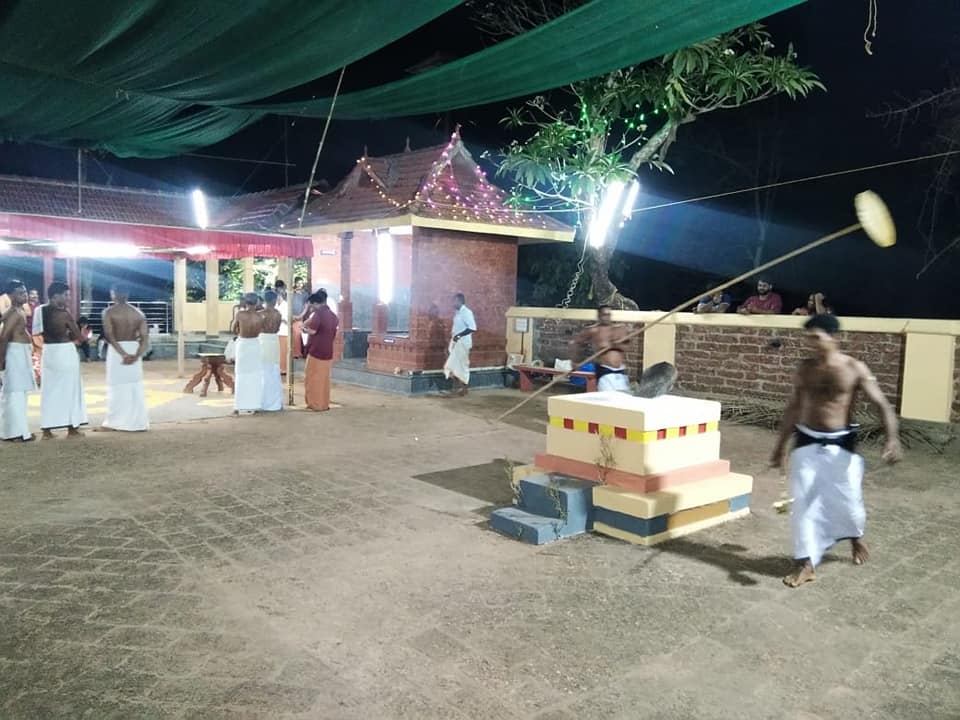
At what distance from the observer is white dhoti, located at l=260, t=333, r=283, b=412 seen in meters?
10.6

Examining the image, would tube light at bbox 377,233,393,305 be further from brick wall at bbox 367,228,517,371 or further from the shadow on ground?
the shadow on ground

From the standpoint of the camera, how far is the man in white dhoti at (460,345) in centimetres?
1223

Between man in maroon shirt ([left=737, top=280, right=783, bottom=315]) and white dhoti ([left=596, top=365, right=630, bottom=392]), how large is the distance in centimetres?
465

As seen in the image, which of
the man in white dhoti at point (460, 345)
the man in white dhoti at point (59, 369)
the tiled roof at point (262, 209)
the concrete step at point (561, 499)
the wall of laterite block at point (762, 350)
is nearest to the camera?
the concrete step at point (561, 499)

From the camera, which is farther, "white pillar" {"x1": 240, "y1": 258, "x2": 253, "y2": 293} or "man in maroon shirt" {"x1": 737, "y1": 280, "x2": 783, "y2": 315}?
"white pillar" {"x1": 240, "y1": 258, "x2": 253, "y2": 293}

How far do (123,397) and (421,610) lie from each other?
6.33 m

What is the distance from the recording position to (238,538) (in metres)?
5.21

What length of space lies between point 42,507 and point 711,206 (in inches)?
735

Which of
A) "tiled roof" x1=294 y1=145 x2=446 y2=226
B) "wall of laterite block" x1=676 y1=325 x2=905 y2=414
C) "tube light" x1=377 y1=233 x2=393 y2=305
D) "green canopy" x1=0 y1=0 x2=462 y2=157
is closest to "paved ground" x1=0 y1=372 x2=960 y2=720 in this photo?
"wall of laterite block" x1=676 y1=325 x2=905 y2=414

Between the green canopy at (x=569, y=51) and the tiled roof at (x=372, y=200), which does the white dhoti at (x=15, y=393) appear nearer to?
the tiled roof at (x=372, y=200)

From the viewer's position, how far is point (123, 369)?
8977mm

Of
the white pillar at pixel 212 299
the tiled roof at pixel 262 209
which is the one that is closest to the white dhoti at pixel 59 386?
the tiled roof at pixel 262 209

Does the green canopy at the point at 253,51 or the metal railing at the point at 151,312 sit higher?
the green canopy at the point at 253,51

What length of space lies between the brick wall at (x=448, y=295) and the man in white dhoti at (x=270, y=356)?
9.14ft
